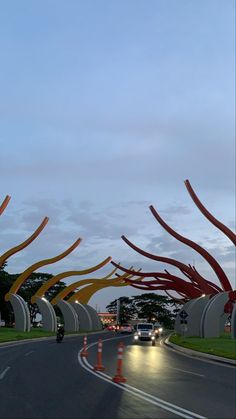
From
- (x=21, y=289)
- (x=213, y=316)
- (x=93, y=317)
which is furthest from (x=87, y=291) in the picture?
(x=213, y=316)

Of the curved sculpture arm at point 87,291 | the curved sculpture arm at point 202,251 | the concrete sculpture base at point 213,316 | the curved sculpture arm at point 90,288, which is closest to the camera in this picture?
the concrete sculpture base at point 213,316

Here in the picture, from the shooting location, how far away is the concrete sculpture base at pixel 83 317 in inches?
3182

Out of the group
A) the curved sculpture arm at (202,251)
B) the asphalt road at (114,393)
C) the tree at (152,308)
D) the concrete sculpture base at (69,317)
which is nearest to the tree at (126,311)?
the tree at (152,308)

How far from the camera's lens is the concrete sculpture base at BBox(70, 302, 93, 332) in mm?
80812

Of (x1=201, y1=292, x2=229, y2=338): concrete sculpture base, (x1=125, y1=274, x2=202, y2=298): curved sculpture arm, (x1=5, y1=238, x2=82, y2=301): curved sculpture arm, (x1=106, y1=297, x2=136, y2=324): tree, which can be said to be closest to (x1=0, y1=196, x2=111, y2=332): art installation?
(x1=5, y1=238, x2=82, y2=301): curved sculpture arm

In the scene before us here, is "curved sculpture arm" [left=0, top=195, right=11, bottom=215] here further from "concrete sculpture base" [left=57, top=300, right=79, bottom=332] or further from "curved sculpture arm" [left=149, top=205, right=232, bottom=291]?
"concrete sculpture base" [left=57, top=300, right=79, bottom=332]

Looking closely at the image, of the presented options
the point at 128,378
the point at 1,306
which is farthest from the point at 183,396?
the point at 1,306

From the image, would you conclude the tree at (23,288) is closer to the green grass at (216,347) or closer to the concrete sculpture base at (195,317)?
the concrete sculpture base at (195,317)

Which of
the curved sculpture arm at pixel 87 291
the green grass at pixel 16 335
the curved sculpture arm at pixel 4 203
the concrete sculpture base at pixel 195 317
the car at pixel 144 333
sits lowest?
the green grass at pixel 16 335

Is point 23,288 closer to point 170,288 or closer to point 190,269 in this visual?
point 170,288

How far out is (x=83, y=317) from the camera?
269 feet

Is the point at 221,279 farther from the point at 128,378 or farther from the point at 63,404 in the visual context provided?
the point at 63,404

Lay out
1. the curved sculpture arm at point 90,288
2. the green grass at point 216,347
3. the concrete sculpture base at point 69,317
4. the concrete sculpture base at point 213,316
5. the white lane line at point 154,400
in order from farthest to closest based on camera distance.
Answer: the curved sculpture arm at point 90,288 < the concrete sculpture base at point 69,317 < the concrete sculpture base at point 213,316 < the green grass at point 216,347 < the white lane line at point 154,400

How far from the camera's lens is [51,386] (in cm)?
1354
